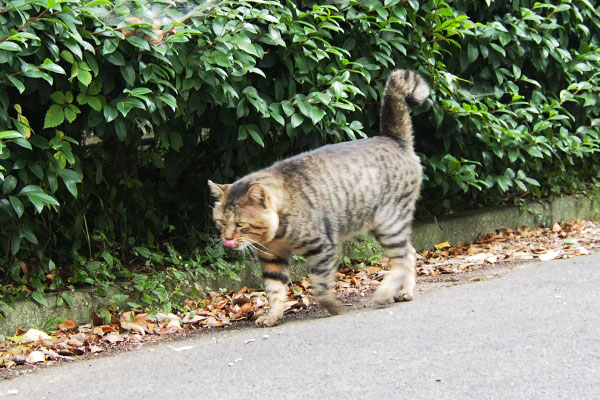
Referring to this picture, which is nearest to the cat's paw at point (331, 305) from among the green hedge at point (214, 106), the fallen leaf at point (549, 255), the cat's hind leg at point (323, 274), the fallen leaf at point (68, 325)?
the cat's hind leg at point (323, 274)

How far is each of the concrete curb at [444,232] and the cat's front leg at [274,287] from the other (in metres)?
0.86

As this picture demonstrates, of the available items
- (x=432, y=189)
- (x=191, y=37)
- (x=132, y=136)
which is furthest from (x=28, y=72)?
(x=432, y=189)

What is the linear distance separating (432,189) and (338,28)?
111 inches

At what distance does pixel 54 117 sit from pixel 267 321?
76.9 inches

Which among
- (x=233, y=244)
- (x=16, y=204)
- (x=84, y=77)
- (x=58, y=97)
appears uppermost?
(x=84, y=77)

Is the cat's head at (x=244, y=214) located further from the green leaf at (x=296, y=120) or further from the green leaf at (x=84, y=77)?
the green leaf at (x=84, y=77)

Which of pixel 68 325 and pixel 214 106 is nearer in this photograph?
pixel 68 325

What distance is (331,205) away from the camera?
6320 millimetres

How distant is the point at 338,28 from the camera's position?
21.0 ft

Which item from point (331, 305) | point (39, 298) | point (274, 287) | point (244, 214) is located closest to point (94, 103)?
point (244, 214)

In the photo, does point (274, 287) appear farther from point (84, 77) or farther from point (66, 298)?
point (84, 77)

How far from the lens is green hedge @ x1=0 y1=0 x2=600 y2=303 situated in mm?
5367

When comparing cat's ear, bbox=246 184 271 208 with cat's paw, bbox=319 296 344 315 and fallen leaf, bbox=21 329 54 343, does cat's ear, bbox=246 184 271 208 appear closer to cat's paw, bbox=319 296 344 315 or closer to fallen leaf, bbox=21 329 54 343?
cat's paw, bbox=319 296 344 315

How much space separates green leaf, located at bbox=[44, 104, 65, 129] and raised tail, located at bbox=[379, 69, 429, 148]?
2581mm
